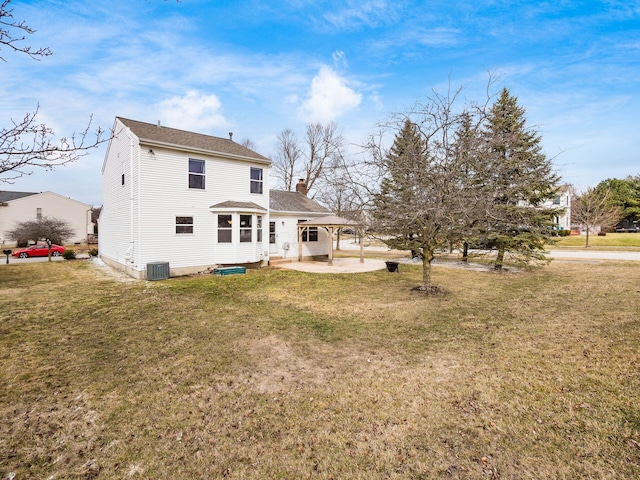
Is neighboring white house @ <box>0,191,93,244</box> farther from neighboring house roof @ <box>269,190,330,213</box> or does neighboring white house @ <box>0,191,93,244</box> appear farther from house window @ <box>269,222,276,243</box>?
house window @ <box>269,222,276,243</box>

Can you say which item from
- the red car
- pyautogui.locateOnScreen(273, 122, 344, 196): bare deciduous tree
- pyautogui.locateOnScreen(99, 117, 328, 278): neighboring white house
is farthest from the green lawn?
pyautogui.locateOnScreen(273, 122, 344, 196): bare deciduous tree

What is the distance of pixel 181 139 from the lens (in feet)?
48.8

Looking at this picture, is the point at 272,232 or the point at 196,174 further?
the point at 272,232

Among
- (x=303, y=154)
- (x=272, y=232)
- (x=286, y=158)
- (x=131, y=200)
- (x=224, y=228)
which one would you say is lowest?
(x=272, y=232)

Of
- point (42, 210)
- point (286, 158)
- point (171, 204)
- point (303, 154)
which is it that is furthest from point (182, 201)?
point (42, 210)

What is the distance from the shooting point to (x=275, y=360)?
539 centimetres

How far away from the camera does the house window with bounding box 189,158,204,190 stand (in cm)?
1445

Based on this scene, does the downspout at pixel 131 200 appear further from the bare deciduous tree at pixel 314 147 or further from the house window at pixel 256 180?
the bare deciduous tree at pixel 314 147

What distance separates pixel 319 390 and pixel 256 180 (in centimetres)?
1407

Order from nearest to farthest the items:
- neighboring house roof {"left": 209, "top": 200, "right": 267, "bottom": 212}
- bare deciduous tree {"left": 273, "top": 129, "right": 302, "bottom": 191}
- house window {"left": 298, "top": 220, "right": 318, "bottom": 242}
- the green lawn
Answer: the green lawn < neighboring house roof {"left": 209, "top": 200, "right": 267, "bottom": 212} < house window {"left": 298, "top": 220, "right": 318, "bottom": 242} < bare deciduous tree {"left": 273, "top": 129, "right": 302, "bottom": 191}

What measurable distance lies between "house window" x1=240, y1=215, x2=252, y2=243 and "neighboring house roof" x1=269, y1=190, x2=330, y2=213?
106 inches

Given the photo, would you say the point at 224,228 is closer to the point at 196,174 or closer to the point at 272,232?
the point at 196,174

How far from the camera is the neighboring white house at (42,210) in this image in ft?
113

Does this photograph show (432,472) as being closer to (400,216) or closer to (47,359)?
(47,359)
